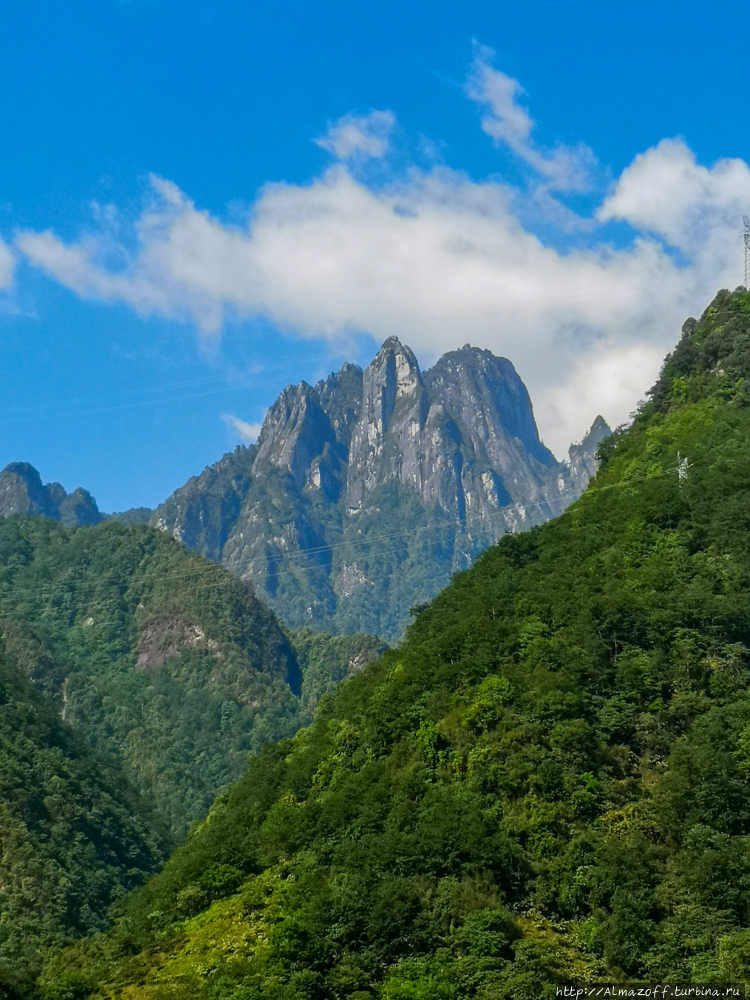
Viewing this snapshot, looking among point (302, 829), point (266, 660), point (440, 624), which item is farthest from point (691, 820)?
point (266, 660)

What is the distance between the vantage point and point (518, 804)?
36.0 metres

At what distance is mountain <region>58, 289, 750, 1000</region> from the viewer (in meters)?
29.9

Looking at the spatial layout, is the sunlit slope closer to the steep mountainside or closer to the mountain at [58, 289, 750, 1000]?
the steep mountainside

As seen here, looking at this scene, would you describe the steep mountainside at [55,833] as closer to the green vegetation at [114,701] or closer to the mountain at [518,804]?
the green vegetation at [114,701]

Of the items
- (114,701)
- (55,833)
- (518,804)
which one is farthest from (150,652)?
(518,804)

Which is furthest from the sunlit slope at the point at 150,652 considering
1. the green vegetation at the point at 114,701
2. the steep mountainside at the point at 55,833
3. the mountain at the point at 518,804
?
the mountain at the point at 518,804

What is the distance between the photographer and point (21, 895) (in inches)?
2263

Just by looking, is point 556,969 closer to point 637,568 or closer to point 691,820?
point 691,820

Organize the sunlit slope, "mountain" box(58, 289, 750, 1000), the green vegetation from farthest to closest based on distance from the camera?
the sunlit slope → the green vegetation → "mountain" box(58, 289, 750, 1000)

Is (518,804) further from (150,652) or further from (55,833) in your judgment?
(150,652)

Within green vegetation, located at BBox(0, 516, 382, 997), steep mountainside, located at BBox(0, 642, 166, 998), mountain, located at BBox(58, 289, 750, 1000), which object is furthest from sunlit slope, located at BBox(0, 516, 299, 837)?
mountain, located at BBox(58, 289, 750, 1000)

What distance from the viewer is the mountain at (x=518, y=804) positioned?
29.9m

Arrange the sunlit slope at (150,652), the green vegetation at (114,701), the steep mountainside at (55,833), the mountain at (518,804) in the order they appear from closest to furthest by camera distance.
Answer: the mountain at (518,804) < the steep mountainside at (55,833) < the green vegetation at (114,701) < the sunlit slope at (150,652)

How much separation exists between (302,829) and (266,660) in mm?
95770
